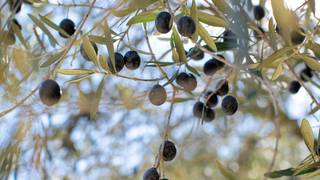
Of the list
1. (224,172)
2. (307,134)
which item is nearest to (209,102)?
(224,172)

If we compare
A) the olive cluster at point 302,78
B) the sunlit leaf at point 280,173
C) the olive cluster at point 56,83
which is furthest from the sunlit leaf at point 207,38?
the olive cluster at point 302,78

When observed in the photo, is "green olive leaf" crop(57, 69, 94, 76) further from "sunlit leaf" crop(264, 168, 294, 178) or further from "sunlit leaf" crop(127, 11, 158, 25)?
"sunlit leaf" crop(264, 168, 294, 178)

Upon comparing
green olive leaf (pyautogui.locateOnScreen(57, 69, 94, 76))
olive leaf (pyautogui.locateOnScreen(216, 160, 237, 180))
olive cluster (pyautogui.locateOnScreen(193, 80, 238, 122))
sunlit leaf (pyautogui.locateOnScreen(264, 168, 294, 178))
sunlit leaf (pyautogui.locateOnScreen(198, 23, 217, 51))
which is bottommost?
sunlit leaf (pyautogui.locateOnScreen(264, 168, 294, 178))

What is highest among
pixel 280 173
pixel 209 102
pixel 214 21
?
pixel 214 21

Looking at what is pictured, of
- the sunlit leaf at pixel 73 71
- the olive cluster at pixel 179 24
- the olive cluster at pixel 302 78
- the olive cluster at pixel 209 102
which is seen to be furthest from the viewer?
the olive cluster at pixel 302 78

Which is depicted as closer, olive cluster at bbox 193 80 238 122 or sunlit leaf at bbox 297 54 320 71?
sunlit leaf at bbox 297 54 320 71

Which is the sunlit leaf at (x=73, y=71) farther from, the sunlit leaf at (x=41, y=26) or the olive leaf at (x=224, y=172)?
the olive leaf at (x=224, y=172)

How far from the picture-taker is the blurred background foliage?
1049mm

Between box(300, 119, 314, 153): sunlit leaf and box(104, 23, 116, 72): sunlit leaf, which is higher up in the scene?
box(104, 23, 116, 72): sunlit leaf

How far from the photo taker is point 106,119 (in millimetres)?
2270

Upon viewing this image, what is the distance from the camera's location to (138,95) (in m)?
1.69

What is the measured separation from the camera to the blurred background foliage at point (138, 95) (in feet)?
3.44

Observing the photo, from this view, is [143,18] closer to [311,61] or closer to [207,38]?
[207,38]

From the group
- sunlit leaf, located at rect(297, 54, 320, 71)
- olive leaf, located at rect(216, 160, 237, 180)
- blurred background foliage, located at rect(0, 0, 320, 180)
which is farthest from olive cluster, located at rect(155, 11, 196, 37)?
olive leaf, located at rect(216, 160, 237, 180)
